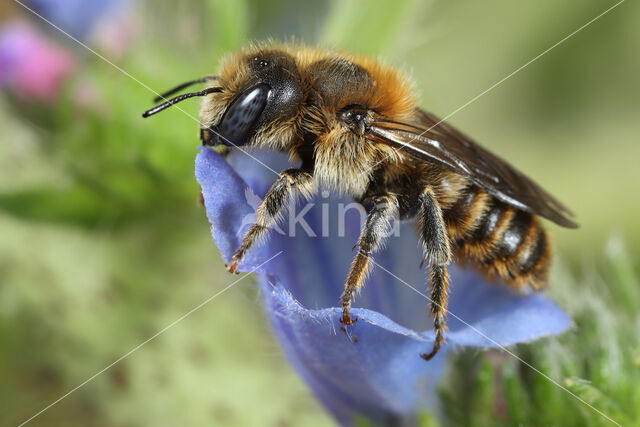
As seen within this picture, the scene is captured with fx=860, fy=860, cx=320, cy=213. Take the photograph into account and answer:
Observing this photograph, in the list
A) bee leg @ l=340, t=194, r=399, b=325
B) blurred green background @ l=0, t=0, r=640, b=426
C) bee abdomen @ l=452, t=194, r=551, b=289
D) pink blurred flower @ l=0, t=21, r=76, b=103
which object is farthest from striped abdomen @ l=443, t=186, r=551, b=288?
pink blurred flower @ l=0, t=21, r=76, b=103

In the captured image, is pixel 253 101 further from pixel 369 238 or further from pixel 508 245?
pixel 508 245

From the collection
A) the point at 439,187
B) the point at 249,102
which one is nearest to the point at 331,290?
the point at 439,187

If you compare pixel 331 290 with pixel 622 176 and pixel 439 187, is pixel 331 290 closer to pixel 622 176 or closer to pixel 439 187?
pixel 439 187

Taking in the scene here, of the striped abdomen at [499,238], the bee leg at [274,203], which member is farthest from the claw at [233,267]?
the striped abdomen at [499,238]

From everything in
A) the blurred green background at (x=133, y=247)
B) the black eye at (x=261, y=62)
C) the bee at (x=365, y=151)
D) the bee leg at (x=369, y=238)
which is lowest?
the blurred green background at (x=133, y=247)

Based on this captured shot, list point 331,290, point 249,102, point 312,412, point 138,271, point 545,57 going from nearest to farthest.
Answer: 1. point 249,102
2. point 331,290
3. point 312,412
4. point 138,271
5. point 545,57

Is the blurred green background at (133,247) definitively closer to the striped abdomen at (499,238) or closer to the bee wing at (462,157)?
the striped abdomen at (499,238)

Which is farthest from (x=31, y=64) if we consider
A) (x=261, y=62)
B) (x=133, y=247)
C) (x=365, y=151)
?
(x=365, y=151)
